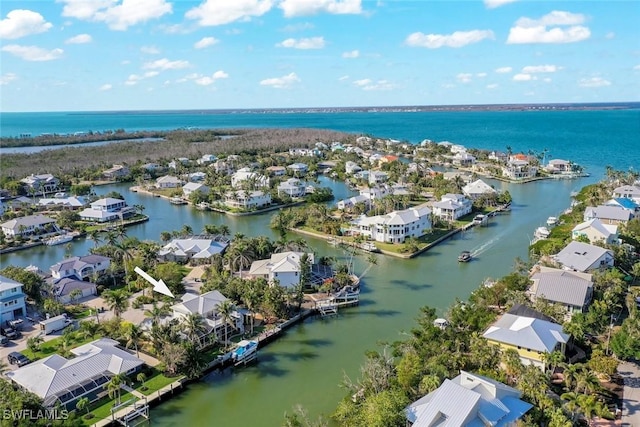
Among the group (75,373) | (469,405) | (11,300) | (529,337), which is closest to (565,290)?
(529,337)

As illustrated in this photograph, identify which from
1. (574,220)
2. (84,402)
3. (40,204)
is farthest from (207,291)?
(40,204)

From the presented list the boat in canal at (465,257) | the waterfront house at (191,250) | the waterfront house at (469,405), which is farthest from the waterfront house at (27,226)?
the waterfront house at (469,405)

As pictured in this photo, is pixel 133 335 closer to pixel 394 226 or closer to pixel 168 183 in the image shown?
pixel 394 226

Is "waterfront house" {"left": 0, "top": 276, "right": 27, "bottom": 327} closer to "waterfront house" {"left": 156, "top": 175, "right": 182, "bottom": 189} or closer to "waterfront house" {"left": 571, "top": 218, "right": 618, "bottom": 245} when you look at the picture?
"waterfront house" {"left": 571, "top": 218, "right": 618, "bottom": 245}

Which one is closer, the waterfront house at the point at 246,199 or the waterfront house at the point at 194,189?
the waterfront house at the point at 246,199

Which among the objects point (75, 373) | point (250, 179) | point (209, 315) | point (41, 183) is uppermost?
point (41, 183)

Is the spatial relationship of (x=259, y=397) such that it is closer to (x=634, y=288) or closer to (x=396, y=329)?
(x=396, y=329)

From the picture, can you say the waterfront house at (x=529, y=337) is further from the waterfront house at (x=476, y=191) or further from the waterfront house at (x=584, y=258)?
the waterfront house at (x=476, y=191)

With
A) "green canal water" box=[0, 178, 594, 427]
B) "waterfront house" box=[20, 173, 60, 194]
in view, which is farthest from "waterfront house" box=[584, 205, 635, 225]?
"waterfront house" box=[20, 173, 60, 194]
